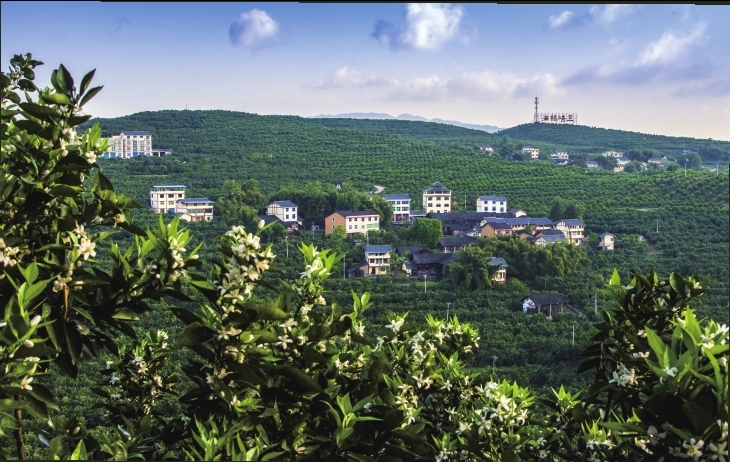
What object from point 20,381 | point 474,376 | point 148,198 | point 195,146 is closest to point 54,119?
point 20,381

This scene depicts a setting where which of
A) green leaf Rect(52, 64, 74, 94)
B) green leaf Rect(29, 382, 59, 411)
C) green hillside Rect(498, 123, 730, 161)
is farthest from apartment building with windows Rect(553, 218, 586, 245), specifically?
green leaf Rect(29, 382, 59, 411)

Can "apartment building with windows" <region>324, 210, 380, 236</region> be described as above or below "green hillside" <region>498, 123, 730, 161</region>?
below

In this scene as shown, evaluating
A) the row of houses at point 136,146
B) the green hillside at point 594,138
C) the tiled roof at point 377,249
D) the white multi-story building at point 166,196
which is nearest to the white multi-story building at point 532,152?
the green hillside at point 594,138

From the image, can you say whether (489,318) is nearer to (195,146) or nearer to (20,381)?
(20,381)

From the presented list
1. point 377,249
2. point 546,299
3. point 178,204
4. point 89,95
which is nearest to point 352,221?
→ point 377,249

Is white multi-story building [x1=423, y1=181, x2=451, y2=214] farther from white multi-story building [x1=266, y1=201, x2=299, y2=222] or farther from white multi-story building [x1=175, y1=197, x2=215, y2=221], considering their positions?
white multi-story building [x1=175, y1=197, x2=215, y2=221]

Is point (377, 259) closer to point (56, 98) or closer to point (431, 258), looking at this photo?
point (431, 258)
